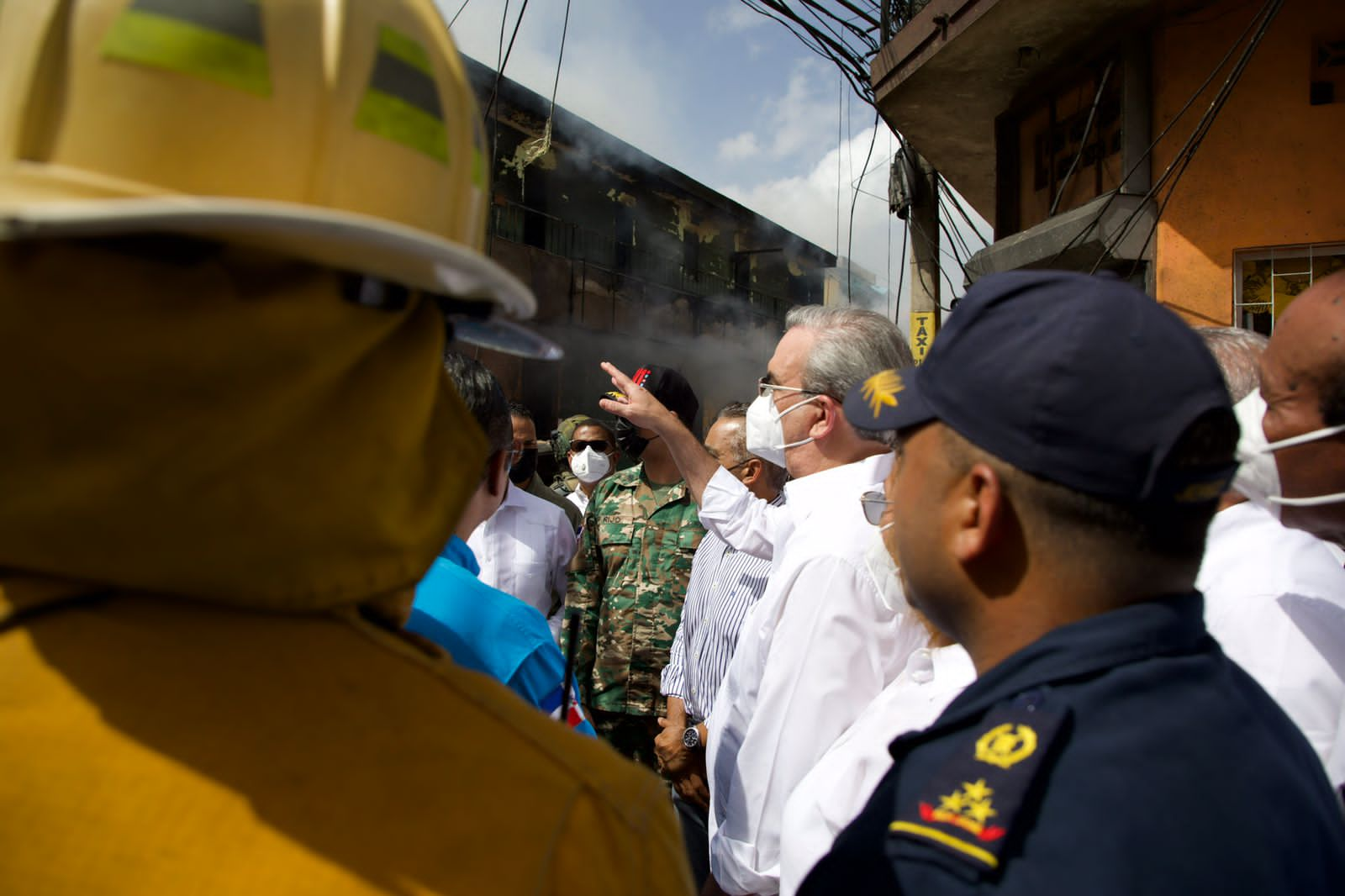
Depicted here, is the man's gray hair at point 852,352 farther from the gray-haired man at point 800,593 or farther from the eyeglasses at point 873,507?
the eyeglasses at point 873,507

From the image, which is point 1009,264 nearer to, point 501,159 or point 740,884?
point 740,884

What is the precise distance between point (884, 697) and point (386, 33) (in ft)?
5.19

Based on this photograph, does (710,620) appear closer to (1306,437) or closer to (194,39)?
(1306,437)

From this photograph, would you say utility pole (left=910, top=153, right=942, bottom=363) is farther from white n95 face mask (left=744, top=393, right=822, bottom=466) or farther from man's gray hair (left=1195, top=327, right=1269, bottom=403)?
man's gray hair (left=1195, top=327, right=1269, bottom=403)

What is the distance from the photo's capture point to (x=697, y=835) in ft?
11.2

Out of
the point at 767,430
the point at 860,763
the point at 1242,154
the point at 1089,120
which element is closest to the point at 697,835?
the point at 767,430

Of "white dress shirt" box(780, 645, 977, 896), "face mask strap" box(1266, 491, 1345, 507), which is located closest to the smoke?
"white dress shirt" box(780, 645, 977, 896)

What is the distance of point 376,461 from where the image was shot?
2.31ft

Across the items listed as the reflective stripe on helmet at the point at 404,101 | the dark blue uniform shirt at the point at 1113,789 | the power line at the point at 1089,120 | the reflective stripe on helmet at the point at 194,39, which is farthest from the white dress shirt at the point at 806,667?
the power line at the point at 1089,120

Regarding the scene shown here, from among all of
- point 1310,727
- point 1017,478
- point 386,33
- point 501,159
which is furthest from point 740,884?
point 501,159

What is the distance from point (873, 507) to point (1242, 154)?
653 cm

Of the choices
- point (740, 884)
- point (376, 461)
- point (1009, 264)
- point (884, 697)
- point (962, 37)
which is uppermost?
point (962, 37)

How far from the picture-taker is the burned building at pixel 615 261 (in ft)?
58.2

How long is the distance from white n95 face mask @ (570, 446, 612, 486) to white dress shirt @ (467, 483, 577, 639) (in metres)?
2.13
